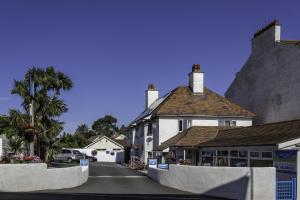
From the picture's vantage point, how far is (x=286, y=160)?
19000 millimetres

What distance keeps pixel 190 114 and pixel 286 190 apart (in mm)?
28425

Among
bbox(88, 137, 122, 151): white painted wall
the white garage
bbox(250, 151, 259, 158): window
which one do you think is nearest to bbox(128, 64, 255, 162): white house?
bbox(250, 151, 259, 158): window

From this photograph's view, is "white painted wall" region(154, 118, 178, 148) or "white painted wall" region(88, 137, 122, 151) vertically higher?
"white painted wall" region(154, 118, 178, 148)

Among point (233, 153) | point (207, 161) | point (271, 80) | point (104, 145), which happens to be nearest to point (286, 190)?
point (233, 153)

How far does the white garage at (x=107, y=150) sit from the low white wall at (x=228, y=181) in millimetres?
50540

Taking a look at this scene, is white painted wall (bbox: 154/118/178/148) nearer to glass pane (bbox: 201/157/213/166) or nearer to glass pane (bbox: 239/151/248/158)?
glass pane (bbox: 201/157/213/166)

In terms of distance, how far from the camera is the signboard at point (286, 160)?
60.2 feet

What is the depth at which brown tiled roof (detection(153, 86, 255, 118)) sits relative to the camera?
46250 millimetres

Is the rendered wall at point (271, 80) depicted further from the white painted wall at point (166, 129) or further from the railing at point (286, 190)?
the railing at point (286, 190)

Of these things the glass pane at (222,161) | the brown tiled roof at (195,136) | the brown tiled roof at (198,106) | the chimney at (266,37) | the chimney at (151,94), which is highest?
the chimney at (266,37)

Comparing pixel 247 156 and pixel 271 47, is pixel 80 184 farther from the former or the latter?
pixel 271 47

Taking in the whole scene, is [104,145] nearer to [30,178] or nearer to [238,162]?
[238,162]

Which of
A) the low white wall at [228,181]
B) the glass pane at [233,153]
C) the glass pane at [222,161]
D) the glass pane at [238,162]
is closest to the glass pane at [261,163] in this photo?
the glass pane at [238,162]

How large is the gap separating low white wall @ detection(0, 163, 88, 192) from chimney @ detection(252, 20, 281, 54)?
2237 cm
